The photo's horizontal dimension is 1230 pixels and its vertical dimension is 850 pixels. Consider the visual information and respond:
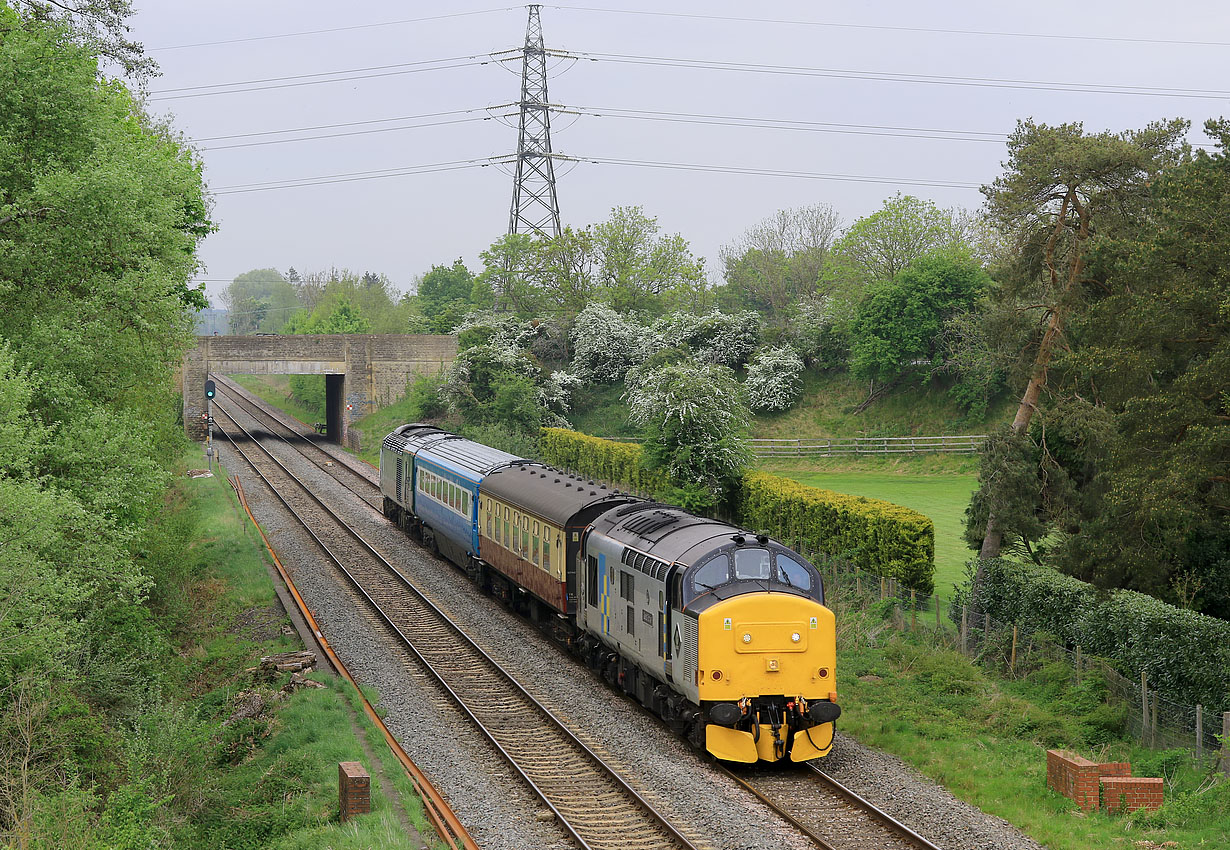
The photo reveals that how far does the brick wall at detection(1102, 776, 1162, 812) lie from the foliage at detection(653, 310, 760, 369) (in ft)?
151

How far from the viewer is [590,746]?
16625 millimetres

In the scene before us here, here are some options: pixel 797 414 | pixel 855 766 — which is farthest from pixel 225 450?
pixel 855 766

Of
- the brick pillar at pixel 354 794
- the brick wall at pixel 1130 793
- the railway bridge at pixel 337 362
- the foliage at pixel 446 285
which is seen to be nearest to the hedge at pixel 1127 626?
the brick wall at pixel 1130 793

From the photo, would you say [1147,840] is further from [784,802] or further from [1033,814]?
[784,802]

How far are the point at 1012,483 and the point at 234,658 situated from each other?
16.5 m

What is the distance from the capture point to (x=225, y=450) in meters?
56.2

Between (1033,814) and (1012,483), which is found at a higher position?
(1012,483)

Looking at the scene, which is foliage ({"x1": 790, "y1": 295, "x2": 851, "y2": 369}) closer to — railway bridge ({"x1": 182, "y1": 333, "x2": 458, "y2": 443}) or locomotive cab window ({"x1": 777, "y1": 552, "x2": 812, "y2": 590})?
railway bridge ({"x1": 182, "y1": 333, "x2": 458, "y2": 443})

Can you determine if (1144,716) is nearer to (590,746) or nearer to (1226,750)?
(1226,750)

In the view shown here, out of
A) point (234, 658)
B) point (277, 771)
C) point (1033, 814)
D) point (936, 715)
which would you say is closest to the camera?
point (1033, 814)

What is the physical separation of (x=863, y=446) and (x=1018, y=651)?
32.9 m

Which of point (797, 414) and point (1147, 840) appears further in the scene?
point (797, 414)

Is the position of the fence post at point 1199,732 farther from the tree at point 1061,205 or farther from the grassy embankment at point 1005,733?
the tree at point 1061,205

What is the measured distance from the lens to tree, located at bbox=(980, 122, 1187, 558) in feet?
73.3
